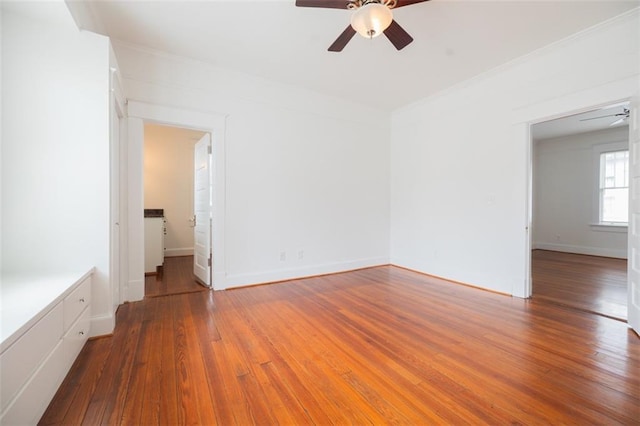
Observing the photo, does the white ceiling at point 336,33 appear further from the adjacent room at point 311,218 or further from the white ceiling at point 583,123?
the white ceiling at point 583,123

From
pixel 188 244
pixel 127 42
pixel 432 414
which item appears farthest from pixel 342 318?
pixel 188 244

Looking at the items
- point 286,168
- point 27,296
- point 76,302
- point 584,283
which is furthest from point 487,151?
point 27,296

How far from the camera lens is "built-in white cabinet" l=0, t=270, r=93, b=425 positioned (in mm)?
1179

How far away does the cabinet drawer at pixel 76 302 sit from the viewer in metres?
1.76

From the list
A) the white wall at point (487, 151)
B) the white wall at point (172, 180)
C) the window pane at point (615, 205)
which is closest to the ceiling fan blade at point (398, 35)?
the white wall at point (487, 151)

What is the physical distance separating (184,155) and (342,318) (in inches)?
211

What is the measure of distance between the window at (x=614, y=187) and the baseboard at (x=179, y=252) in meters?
9.26

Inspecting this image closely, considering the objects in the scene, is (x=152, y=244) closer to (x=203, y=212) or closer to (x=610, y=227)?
(x=203, y=212)

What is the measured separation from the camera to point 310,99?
4199 mm

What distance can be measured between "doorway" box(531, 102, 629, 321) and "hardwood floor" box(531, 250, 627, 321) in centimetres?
1

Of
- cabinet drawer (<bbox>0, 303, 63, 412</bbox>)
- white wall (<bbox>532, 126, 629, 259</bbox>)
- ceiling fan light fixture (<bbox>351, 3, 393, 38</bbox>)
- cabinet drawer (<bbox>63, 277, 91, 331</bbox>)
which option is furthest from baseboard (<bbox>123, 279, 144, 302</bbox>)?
white wall (<bbox>532, 126, 629, 259</bbox>)

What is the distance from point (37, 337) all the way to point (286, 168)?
121 inches

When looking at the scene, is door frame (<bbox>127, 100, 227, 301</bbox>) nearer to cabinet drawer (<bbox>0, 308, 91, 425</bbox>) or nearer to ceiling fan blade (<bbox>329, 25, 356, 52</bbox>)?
cabinet drawer (<bbox>0, 308, 91, 425</bbox>)

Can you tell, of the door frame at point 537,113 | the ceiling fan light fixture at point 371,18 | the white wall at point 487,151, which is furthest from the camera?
the white wall at point 487,151
